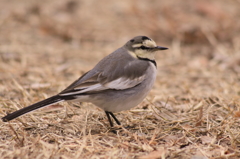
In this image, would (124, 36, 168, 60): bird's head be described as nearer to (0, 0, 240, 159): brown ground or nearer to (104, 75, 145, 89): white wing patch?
(104, 75, 145, 89): white wing patch

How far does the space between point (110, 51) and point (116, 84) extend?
401 cm

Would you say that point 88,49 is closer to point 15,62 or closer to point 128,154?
point 15,62

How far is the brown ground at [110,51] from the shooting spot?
3.87m

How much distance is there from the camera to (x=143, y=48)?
470cm

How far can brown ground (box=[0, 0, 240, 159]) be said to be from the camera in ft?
12.7

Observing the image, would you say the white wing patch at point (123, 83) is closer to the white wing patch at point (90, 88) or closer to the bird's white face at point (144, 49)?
the white wing patch at point (90, 88)

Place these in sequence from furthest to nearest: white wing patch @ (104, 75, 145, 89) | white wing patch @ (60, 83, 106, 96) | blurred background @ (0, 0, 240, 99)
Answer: blurred background @ (0, 0, 240, 99) < white wing patch @ (104, 75, 145, 89) < white wing patch @ (60, 83, 106, 96)

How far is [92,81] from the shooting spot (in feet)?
14.0

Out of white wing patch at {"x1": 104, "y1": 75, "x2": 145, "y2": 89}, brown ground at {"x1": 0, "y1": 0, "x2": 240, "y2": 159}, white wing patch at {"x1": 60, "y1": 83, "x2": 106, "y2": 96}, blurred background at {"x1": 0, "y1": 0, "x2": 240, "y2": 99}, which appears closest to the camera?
brown ground at {"x1": 0, "y1": 0, "x2": 240, "y2": 159}

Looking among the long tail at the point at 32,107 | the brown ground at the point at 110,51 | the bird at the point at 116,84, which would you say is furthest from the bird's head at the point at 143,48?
the long tail at the point at 32,107

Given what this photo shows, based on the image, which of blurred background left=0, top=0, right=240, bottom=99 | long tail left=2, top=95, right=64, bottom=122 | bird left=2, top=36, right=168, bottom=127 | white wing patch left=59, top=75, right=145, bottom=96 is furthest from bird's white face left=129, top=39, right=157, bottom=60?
blurred background left=0, top=0, right=240, bottom=99

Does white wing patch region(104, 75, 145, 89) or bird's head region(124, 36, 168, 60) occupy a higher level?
bird's head region(124, 36, 168, 60)

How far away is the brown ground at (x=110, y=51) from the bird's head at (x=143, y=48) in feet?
2.42

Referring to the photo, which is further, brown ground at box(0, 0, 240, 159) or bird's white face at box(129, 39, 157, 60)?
bird's white face at box(129, 39, 157, 60)
